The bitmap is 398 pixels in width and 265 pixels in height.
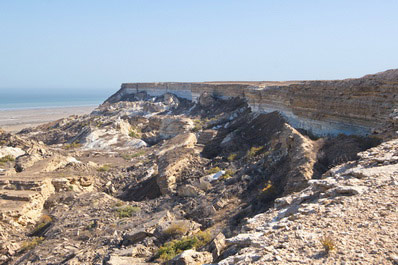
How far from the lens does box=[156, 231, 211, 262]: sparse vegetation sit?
6.65 m

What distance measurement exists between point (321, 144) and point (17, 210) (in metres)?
9.68

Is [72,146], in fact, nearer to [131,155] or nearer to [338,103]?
[131,155]

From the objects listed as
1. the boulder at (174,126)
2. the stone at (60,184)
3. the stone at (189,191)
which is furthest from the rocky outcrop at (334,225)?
the boulder at (174,126)

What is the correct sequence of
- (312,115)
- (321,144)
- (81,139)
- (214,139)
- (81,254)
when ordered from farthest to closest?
(81,139), (214,139), (312,115), (321,144), (81,254)

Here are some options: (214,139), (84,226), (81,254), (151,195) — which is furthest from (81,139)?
(81,254)

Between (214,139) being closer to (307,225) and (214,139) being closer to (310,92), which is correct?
(310,92)

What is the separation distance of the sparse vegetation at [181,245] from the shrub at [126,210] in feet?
12.3

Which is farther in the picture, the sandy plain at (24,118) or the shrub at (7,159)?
the sandy plain at (24,118)

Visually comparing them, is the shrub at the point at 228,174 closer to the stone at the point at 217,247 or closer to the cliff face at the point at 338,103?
the cliff face at the point at 338,103

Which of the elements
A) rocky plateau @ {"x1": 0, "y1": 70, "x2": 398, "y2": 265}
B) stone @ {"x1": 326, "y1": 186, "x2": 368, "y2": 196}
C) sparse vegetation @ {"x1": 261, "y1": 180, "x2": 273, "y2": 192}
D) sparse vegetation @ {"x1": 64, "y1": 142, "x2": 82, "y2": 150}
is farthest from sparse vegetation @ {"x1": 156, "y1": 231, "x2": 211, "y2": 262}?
sparse vegetation @ {"x1": 64, "y1": 142, "x2": 82, "y2": 150}

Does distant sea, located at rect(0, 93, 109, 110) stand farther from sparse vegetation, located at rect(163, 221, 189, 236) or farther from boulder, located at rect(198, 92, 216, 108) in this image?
sparse vegetation, located at rect(163, 221, 189, 236)

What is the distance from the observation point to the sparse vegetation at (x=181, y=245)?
21.8 ft

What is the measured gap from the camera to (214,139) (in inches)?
715

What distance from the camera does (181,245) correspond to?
6926mm
